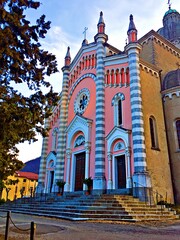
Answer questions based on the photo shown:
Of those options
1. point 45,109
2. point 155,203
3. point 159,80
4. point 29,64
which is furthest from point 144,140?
point 29,64

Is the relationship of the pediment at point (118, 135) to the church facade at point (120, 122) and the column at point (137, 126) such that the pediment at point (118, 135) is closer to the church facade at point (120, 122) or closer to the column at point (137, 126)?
the church facade at point (120, 122)

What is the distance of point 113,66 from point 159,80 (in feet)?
14.3

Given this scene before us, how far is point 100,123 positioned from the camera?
725 inches

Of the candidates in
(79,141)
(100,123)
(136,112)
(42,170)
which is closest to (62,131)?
(79,141)

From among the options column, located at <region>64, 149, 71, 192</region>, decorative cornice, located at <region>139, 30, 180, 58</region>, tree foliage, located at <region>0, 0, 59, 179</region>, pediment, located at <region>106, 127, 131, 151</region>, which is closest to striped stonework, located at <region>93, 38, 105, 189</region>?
pediment, located at <region>106, 127, 131, 151</region>

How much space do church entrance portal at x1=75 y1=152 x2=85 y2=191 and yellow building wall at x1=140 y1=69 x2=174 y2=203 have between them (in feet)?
21.5

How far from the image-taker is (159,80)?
64.8ft

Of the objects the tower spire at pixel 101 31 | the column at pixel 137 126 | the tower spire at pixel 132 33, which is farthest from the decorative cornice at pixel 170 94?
the tower spire at pixel 101 31

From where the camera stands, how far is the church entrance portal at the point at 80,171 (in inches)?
758

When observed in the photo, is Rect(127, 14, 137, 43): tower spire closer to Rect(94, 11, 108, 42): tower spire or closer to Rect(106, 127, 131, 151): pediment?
Rect(94, 11, 108, 42): tower spire

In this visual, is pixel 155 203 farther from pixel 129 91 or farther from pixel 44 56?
pixel 44 56

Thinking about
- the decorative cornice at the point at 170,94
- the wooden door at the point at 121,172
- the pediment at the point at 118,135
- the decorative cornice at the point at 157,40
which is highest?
the decorative cornice at the point at 157,40

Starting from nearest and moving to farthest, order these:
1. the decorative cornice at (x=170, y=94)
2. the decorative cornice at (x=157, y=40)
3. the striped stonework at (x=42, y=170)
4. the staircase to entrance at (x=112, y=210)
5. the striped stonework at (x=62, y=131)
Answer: the staircase to entrance at (x=112, y=210)
the decorative cornice at (x=170, y=94)
the striped stonework at (x=62, y=131)
the decorative cornice at (x=157, y=40)
the striped stonework at (x=42, y=170)

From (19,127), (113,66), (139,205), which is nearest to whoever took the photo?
(19,127)
